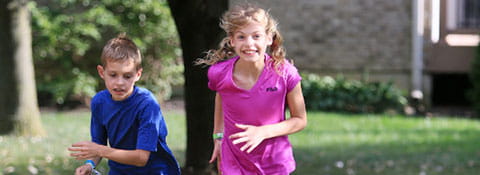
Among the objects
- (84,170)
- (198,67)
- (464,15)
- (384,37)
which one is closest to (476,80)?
(464,15)

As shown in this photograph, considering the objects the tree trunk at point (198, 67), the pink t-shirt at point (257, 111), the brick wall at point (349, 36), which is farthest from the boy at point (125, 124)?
the brick wall at point (349, 36)

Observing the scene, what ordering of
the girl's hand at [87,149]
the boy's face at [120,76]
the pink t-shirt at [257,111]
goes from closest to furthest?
1. the girl's hand at [87,149]
2. the boy's face at [120,76]
3. the pink t-shirt at [257,111]

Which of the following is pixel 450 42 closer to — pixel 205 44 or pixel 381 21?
pixel 381 21

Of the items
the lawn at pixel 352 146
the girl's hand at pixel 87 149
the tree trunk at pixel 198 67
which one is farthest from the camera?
the lawn at pixel 352 146

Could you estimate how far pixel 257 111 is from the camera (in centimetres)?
375

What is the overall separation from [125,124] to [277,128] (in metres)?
0.77

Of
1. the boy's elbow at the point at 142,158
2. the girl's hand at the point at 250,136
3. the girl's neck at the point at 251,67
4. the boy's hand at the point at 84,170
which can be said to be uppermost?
the girl's neck at the point at 251,67

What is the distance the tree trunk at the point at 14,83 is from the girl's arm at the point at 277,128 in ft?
22.3

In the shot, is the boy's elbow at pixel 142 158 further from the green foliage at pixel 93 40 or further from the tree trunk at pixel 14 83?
the green foliage at pixel 93 40

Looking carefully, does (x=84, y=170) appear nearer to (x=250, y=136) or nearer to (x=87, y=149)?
(x=87, y=149)

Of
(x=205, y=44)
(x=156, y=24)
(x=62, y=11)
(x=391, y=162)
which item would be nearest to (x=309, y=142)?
(x=391, y=162)

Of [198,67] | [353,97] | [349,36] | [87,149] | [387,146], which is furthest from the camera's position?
[349,36]

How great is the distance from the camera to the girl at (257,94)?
371 cm

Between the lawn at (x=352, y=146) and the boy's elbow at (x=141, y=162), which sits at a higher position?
the boy's elbow at (x=141, y=162)
